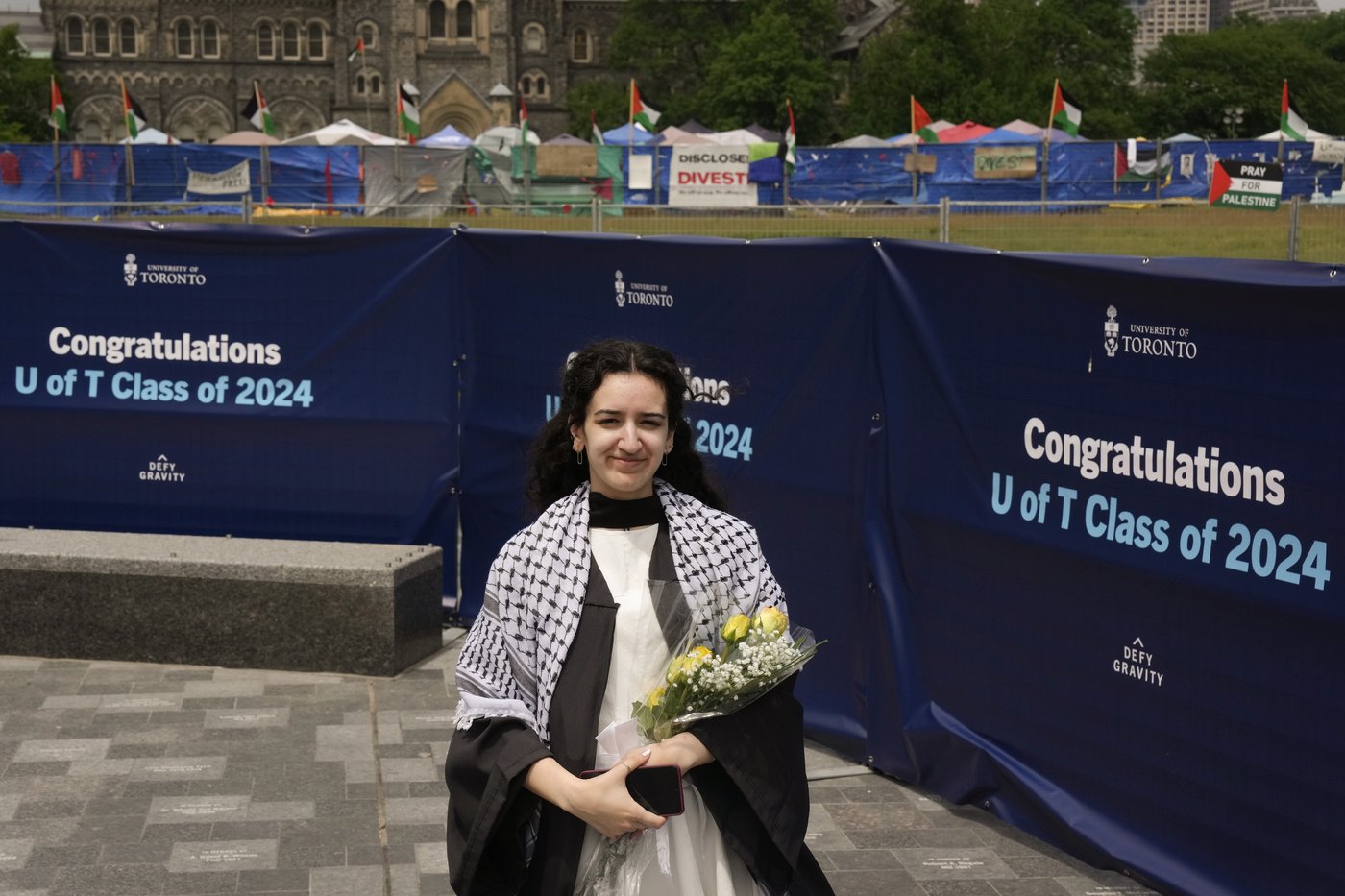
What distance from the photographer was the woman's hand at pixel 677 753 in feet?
10.2

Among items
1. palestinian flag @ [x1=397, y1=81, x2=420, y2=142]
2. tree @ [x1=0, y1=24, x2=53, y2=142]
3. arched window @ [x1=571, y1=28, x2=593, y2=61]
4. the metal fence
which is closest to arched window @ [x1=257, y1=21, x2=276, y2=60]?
tree @ [x1=0, y1=24, x2=53, y2=142]

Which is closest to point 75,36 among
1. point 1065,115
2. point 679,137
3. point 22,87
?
point 22,87

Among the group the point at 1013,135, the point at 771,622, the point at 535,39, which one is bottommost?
the point at 771,622

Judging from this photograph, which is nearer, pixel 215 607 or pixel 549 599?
pixel 549 599

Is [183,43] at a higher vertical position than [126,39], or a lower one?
lower

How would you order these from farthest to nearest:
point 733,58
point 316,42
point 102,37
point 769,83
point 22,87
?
point 316,42
point 102,37
point 22,87
point 733,58
point 769,83

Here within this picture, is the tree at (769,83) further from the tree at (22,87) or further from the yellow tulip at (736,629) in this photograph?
the yellow tulip at (736,629)

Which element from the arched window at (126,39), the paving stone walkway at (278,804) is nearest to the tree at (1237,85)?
the arched window at (126,39)

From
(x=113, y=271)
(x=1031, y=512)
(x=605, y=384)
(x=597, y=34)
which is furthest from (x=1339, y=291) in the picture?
(x=597, y=34)

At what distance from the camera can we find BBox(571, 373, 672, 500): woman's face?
3.33 m

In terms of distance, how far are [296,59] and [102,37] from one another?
35.5 feet

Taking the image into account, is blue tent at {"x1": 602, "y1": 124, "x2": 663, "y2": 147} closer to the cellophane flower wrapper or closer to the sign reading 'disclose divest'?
the sign reading 'disclose divest'

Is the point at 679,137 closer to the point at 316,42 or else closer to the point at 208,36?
the point at 316,42

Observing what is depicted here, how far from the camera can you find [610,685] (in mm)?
3250
